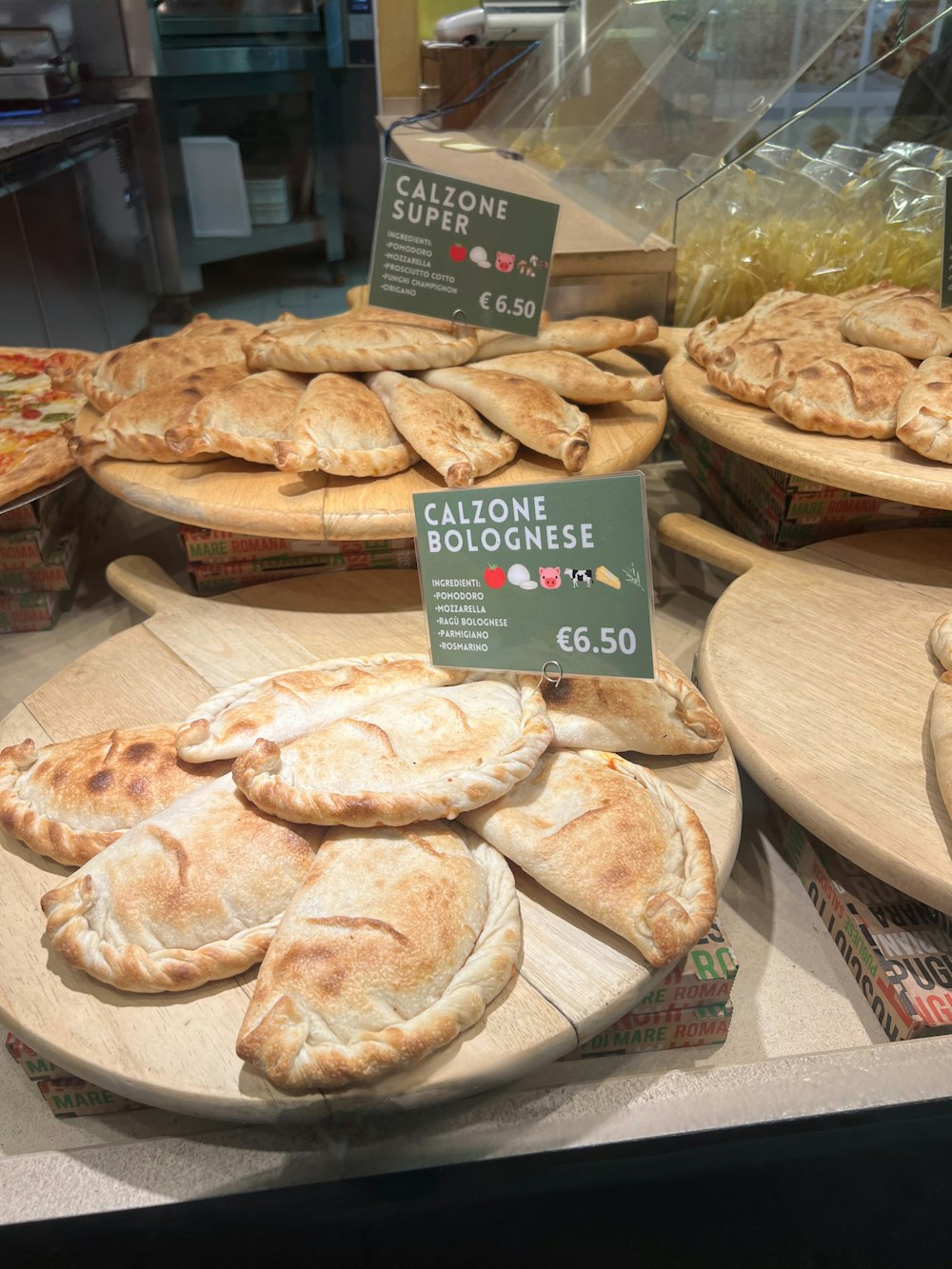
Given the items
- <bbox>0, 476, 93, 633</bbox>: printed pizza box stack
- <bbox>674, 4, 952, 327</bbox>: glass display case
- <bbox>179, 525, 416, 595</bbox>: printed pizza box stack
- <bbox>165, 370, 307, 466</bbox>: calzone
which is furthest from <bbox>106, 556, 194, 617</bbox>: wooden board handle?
<bbox>674, 4, 952, 327</bbox>: glass display case

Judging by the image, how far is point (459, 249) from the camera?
5.33 feet

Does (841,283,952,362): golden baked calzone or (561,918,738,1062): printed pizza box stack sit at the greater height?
(841,283,952,362): golden baked calzone

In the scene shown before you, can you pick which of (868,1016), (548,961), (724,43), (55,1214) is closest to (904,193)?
(724,43)

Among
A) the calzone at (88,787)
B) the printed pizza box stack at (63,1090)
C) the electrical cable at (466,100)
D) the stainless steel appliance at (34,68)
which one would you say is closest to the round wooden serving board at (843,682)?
the calzone at (88,787)

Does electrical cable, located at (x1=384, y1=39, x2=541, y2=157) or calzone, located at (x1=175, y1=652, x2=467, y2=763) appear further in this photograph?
electrical cable, located at (x1=384, y1=39, x2=541, y2=157)

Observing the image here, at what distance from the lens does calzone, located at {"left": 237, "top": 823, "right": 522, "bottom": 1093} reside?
75 centimetres

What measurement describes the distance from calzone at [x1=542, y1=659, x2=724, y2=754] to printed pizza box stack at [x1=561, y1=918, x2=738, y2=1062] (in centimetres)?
24

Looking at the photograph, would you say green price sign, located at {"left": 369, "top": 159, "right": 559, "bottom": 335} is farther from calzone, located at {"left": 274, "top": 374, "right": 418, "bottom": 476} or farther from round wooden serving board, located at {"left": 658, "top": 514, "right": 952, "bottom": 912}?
round wooden serving board, located at {"left": 658, "top": 514, "right": 952, "bottom": 912}

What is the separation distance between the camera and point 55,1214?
0.80 meters

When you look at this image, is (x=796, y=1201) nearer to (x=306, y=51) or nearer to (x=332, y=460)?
(x=332, y=460)

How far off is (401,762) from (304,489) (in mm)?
705

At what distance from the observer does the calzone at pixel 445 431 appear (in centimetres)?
142

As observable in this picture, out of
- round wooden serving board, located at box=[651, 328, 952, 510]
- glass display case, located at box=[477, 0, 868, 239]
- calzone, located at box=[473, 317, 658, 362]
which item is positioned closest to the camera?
round wooden serving board, located at box=[651, 328, 952, 510]

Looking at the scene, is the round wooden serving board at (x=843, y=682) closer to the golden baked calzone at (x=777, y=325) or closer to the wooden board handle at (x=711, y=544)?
the wooden board handle at (x=711, y=544)
